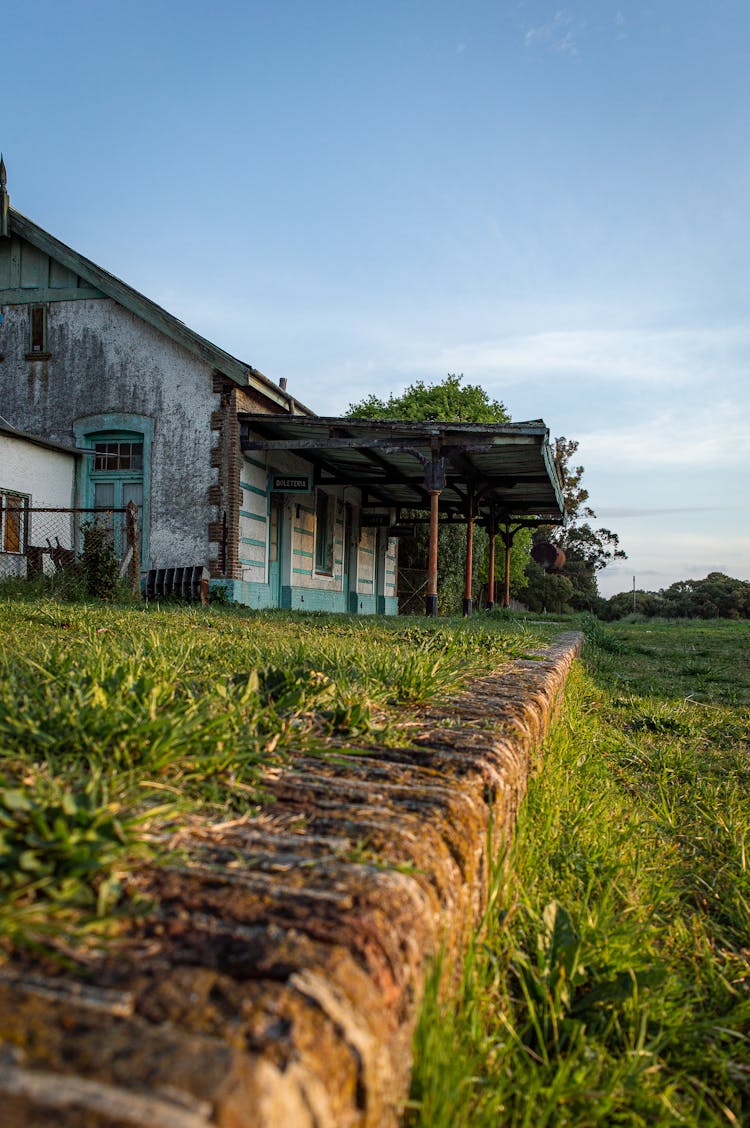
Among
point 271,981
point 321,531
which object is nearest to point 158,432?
point 321,531

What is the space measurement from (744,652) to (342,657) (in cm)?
804

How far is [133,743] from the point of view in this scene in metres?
1.60

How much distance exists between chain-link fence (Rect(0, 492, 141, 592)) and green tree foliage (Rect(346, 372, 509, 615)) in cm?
1059

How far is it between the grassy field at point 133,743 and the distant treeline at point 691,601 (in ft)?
101

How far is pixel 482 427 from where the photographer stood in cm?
1171

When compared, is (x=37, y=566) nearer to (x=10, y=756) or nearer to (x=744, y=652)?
(x=744, y=652)

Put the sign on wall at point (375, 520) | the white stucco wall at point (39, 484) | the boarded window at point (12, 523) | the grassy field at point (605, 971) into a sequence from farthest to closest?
the sign on wall at point (375, 520) < the white stucco wall at point (39, 484) < the boarded window at point (12, 523) < the grassy field at point (605, 971)

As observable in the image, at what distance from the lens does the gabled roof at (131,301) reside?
39.5 feet

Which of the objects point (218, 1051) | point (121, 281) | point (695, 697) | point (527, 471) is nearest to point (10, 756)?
point (218, 1051)

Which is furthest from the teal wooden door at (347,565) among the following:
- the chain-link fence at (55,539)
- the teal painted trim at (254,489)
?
the chain-link fence at (55,539)

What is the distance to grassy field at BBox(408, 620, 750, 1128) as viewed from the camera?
122 centimetres

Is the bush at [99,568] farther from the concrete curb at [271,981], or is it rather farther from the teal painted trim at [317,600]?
the concrete curb at [271,981]

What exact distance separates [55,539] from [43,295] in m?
4.22

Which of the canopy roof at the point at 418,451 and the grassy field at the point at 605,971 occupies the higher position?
the canopy roof at the point at 418,451
